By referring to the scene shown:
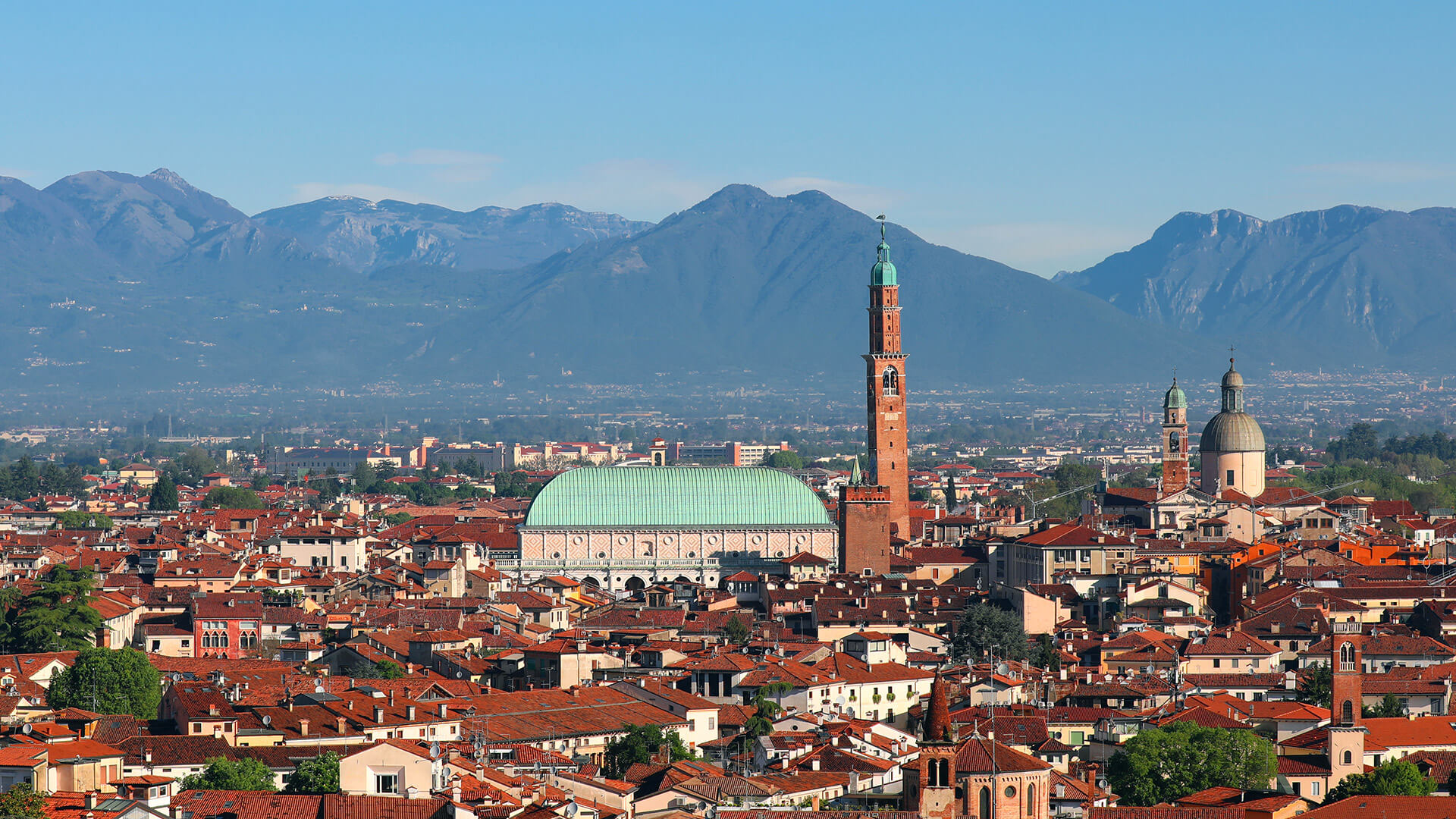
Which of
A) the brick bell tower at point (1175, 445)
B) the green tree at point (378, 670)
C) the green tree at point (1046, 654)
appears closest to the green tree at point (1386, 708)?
the green tree at point (1046, 654)

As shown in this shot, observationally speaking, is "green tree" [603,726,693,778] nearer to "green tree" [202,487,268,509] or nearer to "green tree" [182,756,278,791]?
"green tree" [182,756,278,791]

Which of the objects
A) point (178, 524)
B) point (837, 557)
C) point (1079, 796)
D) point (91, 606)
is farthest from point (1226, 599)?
point (178, 524)

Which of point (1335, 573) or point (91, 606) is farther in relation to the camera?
point (1335, 573)

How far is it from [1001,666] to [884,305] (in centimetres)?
3749

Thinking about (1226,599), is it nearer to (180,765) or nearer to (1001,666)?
(1001,666)

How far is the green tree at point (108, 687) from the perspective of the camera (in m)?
45.3

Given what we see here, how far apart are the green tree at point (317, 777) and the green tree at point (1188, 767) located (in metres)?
10.7

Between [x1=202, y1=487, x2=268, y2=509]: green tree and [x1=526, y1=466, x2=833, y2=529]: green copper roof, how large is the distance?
97.9 feet

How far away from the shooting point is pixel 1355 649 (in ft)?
155

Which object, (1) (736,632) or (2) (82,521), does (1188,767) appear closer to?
(1) (736,632)

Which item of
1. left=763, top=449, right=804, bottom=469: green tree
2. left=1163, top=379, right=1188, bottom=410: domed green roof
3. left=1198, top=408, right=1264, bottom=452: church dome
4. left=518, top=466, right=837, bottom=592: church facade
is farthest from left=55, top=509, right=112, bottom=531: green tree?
left=763, top=449, right=804, bottom=469: green tree

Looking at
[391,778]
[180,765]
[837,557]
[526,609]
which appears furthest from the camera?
[837,557]

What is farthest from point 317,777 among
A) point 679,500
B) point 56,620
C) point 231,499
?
point 231,499

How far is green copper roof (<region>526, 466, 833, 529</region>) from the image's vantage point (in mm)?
82500
